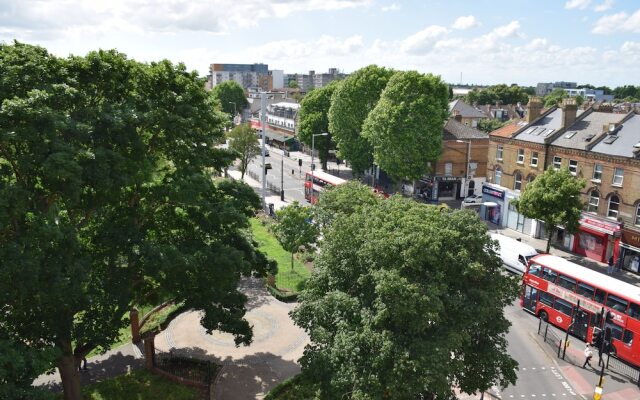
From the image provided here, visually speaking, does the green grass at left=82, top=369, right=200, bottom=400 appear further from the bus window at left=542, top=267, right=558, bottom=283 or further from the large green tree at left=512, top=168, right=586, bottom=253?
the large green tree at left=512, top=168, right=586, bottom=253

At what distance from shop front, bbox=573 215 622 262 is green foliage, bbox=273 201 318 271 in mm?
22135

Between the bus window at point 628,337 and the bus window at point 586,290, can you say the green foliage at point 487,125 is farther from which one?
the bus window at point 628,337

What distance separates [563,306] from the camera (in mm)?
28578

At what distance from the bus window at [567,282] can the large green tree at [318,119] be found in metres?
47.5

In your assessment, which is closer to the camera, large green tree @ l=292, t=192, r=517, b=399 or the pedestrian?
large green tree @ l=292, t=192, r=517, b=399

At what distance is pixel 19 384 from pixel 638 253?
40396 millimetres

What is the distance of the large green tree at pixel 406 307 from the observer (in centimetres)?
1507

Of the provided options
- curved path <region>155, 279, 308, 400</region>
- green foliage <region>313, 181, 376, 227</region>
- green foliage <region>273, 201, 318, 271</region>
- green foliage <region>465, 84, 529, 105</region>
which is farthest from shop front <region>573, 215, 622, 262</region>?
green foliage <region>465, 84, 529, 105</region>

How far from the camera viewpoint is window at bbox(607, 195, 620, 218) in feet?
130

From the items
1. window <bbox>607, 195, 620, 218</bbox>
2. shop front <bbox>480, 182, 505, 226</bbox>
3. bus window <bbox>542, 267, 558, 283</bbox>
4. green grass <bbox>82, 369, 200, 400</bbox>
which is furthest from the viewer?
shop front <bbox>480, 182, 505, 226</bbox>

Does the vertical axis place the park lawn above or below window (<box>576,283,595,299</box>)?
below

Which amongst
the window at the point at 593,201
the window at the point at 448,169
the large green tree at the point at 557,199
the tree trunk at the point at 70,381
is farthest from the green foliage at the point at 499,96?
the tree trunk at the point at 70,381

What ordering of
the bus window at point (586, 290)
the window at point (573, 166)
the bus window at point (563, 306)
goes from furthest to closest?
the window at point (573, 166) < the bus window at point (563, 306) < the bus window at point (586, 290)

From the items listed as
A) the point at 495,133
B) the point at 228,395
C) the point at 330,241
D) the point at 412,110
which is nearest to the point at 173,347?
the point at 228,395
